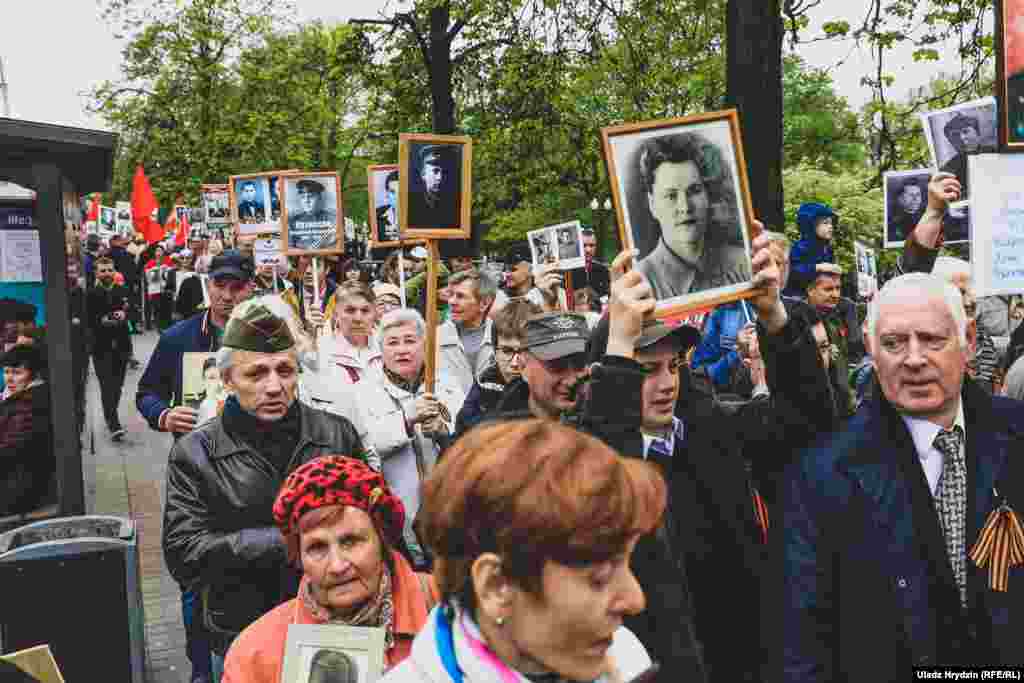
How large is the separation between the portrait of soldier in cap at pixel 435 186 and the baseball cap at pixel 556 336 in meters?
2.00

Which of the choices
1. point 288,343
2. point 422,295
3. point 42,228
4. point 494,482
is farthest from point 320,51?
point 494,482

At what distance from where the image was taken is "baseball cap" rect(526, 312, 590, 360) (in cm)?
354

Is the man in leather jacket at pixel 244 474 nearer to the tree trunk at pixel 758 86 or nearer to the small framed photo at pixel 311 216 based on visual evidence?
the small framed photo at pixel 311 216

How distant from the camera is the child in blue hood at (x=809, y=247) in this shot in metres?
6.81

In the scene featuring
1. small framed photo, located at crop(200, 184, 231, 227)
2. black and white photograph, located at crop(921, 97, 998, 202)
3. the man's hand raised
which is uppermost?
small framed photo, located at crop(200, 184, 231, 227)

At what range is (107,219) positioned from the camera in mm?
32750

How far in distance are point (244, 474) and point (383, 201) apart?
569cm

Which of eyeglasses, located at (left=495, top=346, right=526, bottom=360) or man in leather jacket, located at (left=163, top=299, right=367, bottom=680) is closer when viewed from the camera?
man in leather jacket, located at (left=163, top=299, right=367, bottom=680)

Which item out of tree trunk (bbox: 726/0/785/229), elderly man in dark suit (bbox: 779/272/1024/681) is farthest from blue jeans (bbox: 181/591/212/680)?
tree trunk (bbox: 726/0/785/229)

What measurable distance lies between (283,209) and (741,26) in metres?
3.54

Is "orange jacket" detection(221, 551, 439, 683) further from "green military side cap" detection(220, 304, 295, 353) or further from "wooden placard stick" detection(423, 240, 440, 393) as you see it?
"wooden placard stick" detection(423, 240, 440, 393)

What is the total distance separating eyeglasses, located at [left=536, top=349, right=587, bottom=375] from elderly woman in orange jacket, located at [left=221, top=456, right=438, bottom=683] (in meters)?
0.72

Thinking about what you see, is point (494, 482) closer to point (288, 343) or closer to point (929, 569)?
point (929, 569)

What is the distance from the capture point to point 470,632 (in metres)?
1.87
